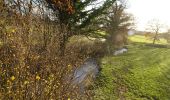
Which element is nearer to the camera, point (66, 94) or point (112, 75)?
point (66, 94)

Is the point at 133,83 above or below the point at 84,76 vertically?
below

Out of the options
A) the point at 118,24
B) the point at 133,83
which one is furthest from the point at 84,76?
the point at 118,24

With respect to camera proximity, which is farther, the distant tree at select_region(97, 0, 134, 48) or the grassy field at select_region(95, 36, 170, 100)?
the distant tree at select_region(97, 0, 134, 48)

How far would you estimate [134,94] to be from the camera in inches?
546

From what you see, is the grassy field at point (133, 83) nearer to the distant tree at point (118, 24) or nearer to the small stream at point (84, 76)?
the small stream at point (84, 76)

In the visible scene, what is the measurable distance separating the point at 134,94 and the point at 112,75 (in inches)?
130

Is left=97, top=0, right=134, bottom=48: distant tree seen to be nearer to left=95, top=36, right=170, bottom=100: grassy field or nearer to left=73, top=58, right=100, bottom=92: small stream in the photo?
left=73, top=58, right=100, bottom=92: small stream

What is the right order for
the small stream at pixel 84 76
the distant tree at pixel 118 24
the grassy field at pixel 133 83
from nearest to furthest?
the small stream at pixel 84 76 → the grassy field at pixel 133 83 → the distant tree at pixel 118 24

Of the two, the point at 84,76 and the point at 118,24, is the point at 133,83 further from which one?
the point at 118,24

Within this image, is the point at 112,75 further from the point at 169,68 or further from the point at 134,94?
the point at 169,68

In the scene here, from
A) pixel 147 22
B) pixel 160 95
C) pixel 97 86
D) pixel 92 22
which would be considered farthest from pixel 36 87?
pixel 147 22

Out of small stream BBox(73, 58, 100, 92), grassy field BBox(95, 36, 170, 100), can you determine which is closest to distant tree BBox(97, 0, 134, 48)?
small stream BBox(73, 58, 100, 92)

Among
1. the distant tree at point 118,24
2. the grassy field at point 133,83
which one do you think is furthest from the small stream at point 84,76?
the distant tree at point 118,24

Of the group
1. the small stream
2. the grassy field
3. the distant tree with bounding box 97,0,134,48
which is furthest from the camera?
the distant tree with bounding box 97,0,134,48
